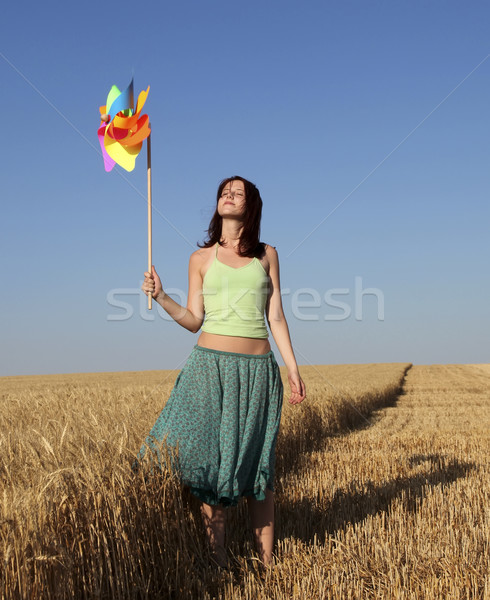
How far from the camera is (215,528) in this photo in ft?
10.7

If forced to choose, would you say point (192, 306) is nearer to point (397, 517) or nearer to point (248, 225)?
point (248, 225)

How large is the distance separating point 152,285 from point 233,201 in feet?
2.33

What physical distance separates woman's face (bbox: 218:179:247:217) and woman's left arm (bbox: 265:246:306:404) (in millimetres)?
309

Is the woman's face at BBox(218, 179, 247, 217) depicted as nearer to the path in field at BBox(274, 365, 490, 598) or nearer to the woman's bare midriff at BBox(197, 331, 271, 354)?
the woman's bare midriff at BBox(197, 331, 271, 354)

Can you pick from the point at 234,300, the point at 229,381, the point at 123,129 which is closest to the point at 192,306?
the point at 234,300

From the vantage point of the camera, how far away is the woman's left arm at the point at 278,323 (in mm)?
3479

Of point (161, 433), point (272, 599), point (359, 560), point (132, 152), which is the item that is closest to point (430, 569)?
point (359, 560)

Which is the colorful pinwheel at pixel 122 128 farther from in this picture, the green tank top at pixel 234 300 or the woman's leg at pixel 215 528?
the woman's leg at pixel 215 528

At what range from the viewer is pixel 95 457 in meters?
2.96

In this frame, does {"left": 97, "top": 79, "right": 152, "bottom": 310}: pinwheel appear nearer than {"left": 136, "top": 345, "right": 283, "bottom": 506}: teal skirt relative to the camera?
No

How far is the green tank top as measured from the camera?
129 inches

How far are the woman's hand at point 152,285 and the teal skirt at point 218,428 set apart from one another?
1.35 ft

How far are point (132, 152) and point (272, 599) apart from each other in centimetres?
276

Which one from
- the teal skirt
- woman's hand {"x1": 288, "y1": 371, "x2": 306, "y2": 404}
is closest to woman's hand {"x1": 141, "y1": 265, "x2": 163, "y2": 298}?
the teal skirt
